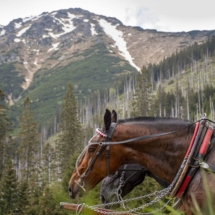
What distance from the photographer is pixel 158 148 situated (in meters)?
4.08

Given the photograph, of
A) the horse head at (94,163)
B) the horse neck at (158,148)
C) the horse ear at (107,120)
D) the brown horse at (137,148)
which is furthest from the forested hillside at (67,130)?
the horse ear at (107,120)

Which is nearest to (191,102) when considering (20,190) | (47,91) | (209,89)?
(209,89)

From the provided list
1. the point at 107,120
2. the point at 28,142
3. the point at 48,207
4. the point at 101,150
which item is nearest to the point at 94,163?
the point at 101,150

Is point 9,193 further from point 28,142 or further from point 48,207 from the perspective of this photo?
point 28,142

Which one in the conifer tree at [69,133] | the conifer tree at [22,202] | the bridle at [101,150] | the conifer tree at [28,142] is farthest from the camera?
the conifer tree at [69,133]

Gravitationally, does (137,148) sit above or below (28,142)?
above

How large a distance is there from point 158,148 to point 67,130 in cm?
3865

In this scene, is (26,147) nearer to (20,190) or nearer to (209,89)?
(20,190)

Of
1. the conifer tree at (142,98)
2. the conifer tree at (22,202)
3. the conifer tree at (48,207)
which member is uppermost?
the conifer tree at (142,98)

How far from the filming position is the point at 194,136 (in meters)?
3.62

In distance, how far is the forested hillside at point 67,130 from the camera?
18.5 meters

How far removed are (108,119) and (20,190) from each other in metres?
17.3

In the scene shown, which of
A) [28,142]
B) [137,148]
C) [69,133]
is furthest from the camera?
[69,133]

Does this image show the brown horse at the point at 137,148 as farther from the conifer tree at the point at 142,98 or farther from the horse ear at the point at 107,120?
the conifer tree at the point at 142,98
